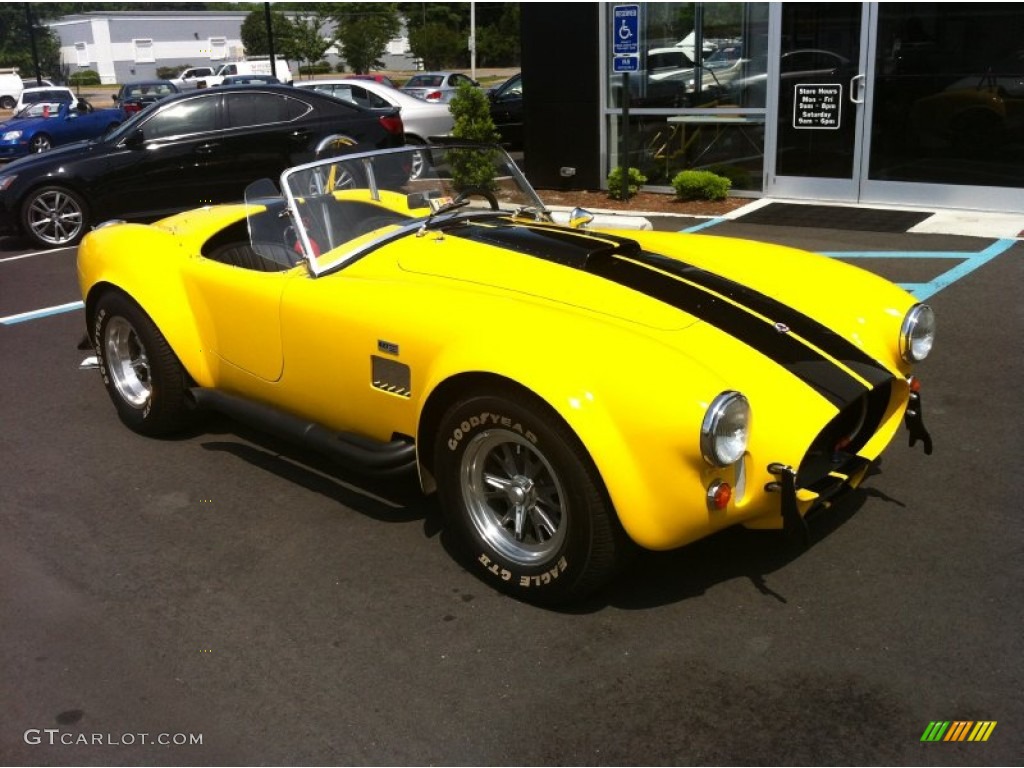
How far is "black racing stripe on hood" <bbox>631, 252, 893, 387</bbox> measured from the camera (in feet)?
12.2

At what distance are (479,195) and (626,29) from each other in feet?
22.1

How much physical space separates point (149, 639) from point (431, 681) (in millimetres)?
1028

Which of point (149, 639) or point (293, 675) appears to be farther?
point (149, 639)

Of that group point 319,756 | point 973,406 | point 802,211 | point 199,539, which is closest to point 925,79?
point 802,211

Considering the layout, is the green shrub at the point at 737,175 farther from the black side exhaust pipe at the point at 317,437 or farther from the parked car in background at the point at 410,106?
the black side exhaust pipe at the point at 317,437

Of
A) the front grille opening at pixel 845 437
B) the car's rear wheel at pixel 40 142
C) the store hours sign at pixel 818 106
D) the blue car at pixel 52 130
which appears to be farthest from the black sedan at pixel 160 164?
the car's rear wheel at pixel 40 142

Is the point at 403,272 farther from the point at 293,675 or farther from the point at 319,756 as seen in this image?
the point at 319,756

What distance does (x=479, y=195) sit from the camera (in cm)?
479

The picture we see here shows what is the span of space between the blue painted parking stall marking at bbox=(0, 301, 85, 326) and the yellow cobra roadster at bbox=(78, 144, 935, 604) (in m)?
3.05

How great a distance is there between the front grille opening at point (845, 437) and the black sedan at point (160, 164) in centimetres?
809

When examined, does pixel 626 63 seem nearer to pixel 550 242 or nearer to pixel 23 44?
pixel 550 242

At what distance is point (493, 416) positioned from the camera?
3.42m

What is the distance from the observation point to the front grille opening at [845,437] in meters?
3.45

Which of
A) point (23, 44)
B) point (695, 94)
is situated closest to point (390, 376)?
point (695, 94)
